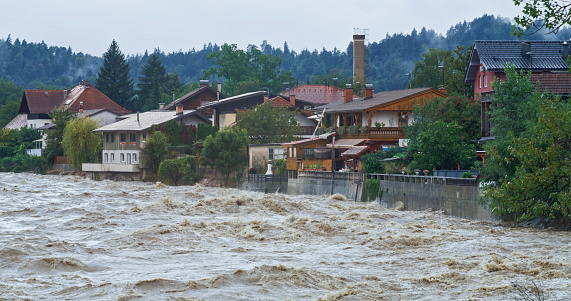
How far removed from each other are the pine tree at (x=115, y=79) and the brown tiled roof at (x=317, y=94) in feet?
133

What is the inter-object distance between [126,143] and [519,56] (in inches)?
1563

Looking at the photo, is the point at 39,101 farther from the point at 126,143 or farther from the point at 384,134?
the point at 384,134

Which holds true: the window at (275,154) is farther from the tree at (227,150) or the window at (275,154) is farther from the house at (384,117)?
the house at (384,117)

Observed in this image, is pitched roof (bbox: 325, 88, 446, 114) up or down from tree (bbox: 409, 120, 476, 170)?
up

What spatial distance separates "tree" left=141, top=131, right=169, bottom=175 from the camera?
6981 centimetres

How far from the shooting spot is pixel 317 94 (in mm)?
92875

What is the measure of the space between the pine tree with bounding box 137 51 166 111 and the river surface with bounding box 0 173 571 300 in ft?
284

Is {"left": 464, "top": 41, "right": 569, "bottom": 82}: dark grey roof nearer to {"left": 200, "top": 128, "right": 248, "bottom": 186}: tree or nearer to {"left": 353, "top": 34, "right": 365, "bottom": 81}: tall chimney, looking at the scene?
{"left": 200, "top": 128, "right": 248, "bottom": 186}: tree

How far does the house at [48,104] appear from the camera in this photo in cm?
10662

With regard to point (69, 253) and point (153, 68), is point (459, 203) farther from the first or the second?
point (153, 68)

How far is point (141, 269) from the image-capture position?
20.0 metres

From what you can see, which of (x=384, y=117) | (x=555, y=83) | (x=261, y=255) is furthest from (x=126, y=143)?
(x=261, y=255)

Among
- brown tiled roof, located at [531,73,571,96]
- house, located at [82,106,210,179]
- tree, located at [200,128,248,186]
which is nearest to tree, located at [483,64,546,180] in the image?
brown tiled roof, located at [531,73,571,96]

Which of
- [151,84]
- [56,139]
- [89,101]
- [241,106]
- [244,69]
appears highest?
[244,69]
